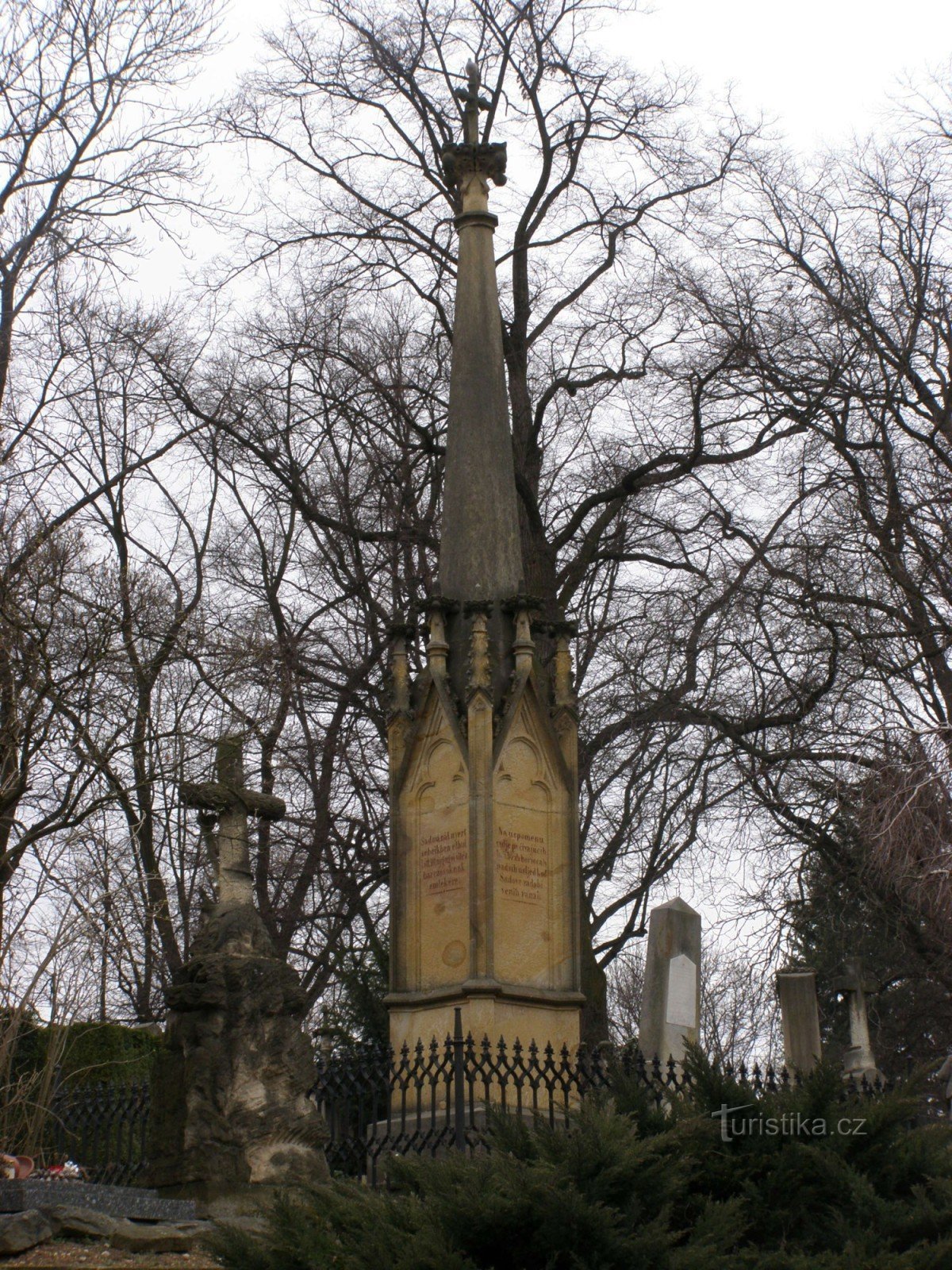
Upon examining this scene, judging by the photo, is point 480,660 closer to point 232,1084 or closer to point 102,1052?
point 232,1084

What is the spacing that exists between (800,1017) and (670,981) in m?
2.23

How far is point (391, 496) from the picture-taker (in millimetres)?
19219

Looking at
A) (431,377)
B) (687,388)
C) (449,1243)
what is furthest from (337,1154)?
(431,377)

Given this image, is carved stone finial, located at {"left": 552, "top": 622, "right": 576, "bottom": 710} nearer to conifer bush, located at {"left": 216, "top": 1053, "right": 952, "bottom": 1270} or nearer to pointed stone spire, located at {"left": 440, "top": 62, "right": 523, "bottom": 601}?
pointed stone spire, located at {"left": 440, "top": 62, "right": 523, "bottom": 601}

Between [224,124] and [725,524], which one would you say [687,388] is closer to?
[725,524]

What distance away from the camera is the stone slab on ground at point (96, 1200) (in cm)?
732

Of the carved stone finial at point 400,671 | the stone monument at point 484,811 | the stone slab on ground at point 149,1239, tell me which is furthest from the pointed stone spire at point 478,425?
the stone slab on ground at point 149,1239

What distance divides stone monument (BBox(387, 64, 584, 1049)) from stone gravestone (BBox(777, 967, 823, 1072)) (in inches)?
134

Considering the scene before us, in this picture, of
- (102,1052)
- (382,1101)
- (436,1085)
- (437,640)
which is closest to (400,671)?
(437,640)

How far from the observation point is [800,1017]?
1386cm

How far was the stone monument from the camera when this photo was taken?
10992 mm

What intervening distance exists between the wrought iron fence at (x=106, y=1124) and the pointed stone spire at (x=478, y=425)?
14.0 feet

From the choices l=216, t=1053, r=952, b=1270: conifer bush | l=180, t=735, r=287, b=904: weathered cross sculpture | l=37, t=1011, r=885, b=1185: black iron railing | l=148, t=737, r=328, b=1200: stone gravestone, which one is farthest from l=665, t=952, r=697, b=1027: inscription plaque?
l=216, t=1053, r=952, b=1270: conifer bush

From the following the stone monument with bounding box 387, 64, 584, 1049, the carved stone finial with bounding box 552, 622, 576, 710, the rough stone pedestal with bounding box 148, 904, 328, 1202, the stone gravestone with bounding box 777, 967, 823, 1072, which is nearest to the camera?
the rough stone pedestal with bounding box 148, 904, 328, 1202
